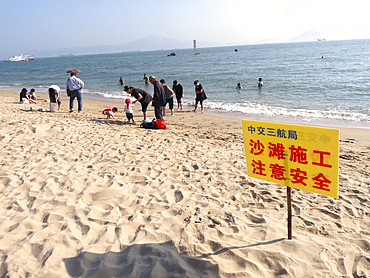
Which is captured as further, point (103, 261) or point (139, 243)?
point (139, 243)

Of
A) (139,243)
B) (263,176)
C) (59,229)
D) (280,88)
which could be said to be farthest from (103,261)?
(280,88)

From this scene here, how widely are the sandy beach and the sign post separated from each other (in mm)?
849

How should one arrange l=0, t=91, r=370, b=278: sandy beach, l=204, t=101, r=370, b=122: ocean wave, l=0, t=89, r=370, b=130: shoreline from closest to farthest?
l=0, t=91, r=370, b=278: sandy beach
l=0, t=89, r=370, b=130: shoreline
l=204, t=101, r=370, b=122: ocean wave

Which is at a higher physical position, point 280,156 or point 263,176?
point 280,156

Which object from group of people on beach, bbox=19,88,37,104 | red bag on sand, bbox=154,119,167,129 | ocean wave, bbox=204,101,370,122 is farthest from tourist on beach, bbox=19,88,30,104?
ocean wave, bbox=204,101,370,122

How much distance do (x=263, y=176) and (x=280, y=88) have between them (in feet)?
62.0

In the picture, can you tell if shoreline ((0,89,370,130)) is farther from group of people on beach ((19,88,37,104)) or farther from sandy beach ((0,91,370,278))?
group of people on beach ((19,88,37,104))

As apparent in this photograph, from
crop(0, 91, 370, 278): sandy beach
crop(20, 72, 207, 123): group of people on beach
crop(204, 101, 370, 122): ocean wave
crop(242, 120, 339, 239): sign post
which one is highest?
crop(20, 72, 207, 123): group of people on beach

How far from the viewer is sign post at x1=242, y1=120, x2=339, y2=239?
2585 millimetres

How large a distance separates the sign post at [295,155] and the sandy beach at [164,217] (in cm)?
85

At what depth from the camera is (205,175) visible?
17.3ft

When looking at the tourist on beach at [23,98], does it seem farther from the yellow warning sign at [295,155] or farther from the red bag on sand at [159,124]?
the yellow warning sign at [295,155]

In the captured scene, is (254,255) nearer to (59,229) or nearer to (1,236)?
(59,229)

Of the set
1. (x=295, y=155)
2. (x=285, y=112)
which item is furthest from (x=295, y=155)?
(x=285, y=112)
